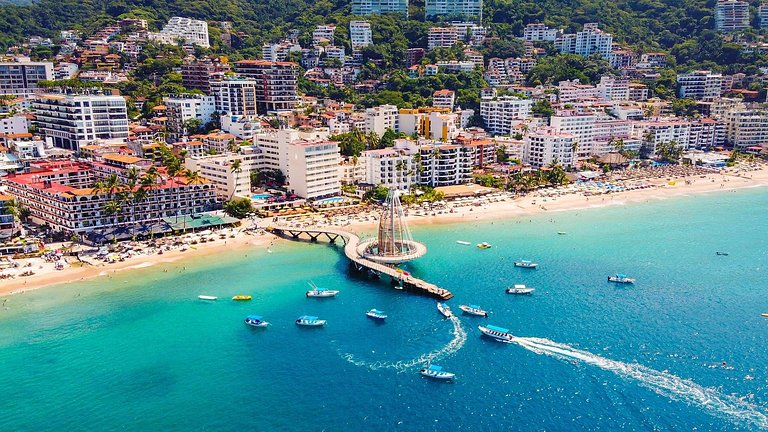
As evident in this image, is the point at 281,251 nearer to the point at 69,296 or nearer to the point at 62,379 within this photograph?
the point at 69,296

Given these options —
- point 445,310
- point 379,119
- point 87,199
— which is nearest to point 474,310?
point 445,310

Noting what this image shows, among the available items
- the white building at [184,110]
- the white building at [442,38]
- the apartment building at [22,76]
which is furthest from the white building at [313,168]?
the white building at [442,38]

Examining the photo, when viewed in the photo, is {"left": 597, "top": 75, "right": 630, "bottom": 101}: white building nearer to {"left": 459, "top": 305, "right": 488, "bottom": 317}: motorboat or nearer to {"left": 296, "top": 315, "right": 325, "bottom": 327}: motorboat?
{"left": 459, "top": 305, "right": 488, "bottom": 317}: motorboat

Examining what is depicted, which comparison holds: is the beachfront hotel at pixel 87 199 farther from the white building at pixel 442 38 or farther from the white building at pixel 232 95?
the white building at pixel 442 38

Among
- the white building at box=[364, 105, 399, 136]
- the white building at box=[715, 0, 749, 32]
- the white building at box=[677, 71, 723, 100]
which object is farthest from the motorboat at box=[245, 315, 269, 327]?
the white building at box=[715, 0, 749, 32]

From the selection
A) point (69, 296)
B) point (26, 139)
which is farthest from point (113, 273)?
point (26, 139)

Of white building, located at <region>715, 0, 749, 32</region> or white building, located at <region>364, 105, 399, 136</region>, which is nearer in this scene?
white building, located at <region>364, 105, 399, 136</region>
